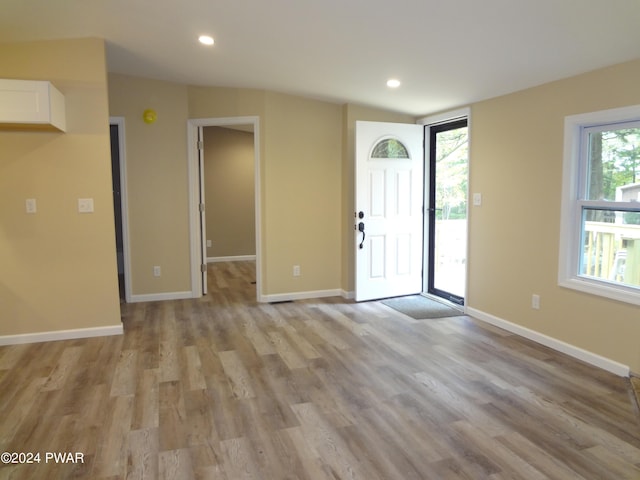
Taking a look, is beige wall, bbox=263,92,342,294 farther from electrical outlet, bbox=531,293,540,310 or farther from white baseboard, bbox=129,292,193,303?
electrical outlet, bbox=531,293,540,310

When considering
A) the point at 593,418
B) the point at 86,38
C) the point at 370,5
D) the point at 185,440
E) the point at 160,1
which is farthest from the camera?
the point at 86,38

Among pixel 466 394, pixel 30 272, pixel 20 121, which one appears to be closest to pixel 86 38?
pixel 20 121

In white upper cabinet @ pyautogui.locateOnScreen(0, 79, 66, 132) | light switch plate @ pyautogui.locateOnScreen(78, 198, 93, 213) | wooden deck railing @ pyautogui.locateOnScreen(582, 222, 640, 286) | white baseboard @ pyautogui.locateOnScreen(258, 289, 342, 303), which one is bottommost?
white baseboard @ pyautogui.locateOnScreen(258, 289, 342, 303)

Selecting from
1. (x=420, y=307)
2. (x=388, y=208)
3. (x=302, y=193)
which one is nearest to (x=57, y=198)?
(x=302, y=193)

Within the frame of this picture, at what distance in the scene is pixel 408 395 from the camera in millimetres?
2818

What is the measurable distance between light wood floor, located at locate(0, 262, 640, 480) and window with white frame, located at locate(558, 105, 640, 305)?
0.67 m

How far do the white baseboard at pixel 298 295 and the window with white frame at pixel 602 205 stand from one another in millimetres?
2638

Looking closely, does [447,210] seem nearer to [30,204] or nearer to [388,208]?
[388,208]

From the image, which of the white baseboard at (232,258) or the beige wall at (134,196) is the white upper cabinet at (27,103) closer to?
the beige wall at (134,196)

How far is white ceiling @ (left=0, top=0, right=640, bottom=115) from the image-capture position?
2.64 metres

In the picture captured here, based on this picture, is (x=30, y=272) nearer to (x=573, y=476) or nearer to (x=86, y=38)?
(x=86, y=38)

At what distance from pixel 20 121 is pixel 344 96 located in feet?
9.95

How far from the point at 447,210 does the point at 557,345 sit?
2.09 m

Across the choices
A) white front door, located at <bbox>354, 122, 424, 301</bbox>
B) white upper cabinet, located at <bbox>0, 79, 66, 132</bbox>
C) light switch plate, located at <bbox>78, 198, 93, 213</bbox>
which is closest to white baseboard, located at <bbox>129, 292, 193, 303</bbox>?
light switch plate, located at <bbox>78, 198, 93, 213</bbox>
